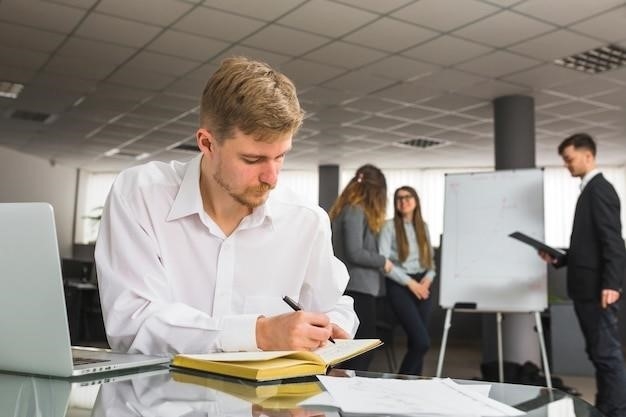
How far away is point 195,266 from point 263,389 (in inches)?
20.2

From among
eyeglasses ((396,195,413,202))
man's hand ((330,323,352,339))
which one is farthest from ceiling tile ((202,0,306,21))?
man's hand ((330,323,352,339))

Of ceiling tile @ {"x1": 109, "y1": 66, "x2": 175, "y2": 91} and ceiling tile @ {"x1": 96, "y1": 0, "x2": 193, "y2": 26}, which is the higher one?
ceiling tile @ {"x1": 96, "y1": 0, "x2": 193, "y2": 26}

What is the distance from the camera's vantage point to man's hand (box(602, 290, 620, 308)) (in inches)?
131

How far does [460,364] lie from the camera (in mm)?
5988

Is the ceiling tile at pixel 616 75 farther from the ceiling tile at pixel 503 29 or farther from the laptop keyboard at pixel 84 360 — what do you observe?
the laptop keyboard at pixel 84 360

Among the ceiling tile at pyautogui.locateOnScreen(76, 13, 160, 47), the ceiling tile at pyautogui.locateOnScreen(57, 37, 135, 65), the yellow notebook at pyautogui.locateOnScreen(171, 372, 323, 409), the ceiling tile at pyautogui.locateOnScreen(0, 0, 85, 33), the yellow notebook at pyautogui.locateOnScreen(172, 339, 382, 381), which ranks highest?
the ceiling tile at pyautogui.locateOnScreen(0, 0, 85, 33)

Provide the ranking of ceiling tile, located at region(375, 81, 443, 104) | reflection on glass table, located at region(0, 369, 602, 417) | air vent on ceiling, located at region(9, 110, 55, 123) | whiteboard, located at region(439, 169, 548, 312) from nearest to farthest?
reflection on glass table, located at region(0, 369, 602, 417) → whiteboard, located at region(439, 169, 548, 312) → ceiling tile, located at region(375, 81, 443, 104) → air vent on ceiling, located at region(9, 110, 55, 123)

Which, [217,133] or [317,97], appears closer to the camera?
[217,133]

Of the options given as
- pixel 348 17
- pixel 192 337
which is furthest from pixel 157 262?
pixel 348 17

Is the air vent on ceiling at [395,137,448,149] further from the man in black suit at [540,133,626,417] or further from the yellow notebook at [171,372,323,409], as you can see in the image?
the yellow notebook at [171,372,323,409]

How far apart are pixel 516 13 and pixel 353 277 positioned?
88.7 inches

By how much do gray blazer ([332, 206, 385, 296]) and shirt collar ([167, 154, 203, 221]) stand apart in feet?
7.42

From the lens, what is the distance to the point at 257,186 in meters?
1.24

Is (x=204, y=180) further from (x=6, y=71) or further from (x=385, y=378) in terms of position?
(x=6, y=71)
